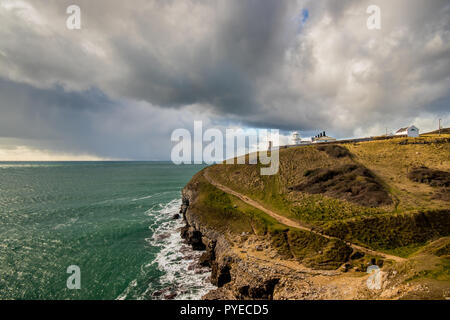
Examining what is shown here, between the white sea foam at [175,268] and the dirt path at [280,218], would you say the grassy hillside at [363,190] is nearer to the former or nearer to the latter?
the dirt path at [280,218]

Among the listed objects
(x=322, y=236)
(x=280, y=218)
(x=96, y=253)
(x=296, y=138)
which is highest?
(x=296, y=138)

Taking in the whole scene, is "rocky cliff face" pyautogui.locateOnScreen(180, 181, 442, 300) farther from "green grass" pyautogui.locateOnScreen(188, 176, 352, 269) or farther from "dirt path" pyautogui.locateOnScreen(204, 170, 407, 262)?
"dirt path" pyautogui.locateOnScreen(204, 170, 407, 262)

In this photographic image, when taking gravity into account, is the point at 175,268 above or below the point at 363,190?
below

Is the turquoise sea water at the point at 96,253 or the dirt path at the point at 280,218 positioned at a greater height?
the dirt path at the point at 280,218

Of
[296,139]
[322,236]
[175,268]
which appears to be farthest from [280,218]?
[296,139]

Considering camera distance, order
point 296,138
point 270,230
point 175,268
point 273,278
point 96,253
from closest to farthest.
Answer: point 273,278 < point 175,268 < point 270,230 < point 96,253 < point 296,138

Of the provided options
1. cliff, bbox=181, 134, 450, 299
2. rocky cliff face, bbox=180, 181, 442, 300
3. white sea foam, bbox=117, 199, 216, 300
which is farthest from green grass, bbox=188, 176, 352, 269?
white sea foam, bbox=117, 199, 216, 300

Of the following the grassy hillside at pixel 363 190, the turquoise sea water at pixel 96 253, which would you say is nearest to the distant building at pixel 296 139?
the grassy hillside at pixel 363 190

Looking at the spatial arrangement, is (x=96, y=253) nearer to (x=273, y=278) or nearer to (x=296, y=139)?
(x=273, y=278)
